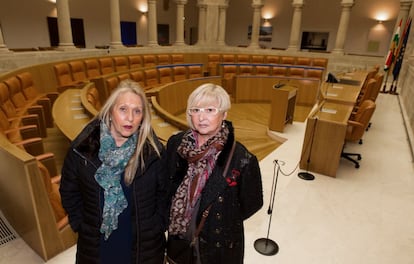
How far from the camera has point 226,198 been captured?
4.50ft

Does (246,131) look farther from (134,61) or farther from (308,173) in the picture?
(134,61)

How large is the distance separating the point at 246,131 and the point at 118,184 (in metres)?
5.69

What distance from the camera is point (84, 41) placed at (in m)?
13.3

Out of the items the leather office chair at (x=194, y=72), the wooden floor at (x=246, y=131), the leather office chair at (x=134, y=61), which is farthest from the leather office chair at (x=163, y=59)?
the wooden floor at (x=246, y=131)

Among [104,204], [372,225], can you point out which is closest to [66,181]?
[104,204]

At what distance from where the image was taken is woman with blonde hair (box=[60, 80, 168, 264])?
132 centimetres

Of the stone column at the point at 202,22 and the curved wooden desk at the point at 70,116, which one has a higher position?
the stone column at the point at 202,22

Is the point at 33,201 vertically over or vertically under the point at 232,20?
under

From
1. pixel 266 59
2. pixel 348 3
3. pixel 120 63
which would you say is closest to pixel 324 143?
pixel 120 63

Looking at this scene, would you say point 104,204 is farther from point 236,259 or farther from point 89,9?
point 89,9

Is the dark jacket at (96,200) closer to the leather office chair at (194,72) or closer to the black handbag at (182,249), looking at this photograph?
the black handbag at (182,249)

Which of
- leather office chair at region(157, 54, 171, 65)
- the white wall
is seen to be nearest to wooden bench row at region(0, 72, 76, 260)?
leather office chair at region(157, 54, 171, 65)

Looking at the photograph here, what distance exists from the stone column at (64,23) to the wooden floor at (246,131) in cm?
441

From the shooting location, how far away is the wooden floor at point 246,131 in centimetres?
378
